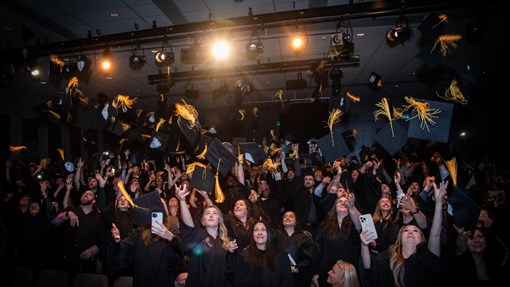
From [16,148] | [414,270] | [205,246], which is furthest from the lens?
[16,148]

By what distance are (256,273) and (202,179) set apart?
149 cm

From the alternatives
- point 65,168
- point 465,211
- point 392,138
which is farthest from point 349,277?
point 65,168

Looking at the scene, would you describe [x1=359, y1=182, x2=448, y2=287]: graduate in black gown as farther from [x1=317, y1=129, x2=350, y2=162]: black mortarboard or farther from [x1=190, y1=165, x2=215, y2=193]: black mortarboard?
[x1=317, y1=129, x2=350, y2=162]: black mortarboard

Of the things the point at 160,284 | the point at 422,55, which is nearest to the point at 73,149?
A: the point at 160,284

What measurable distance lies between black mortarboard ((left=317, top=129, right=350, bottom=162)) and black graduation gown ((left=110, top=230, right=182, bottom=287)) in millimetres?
2981

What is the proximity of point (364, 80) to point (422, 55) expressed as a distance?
7588 mm

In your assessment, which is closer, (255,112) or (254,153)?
(254,153)

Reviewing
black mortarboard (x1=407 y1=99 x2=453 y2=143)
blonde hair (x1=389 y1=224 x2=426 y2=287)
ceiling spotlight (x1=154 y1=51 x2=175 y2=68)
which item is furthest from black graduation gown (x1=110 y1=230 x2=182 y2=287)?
ceiling spotlight (x1=154 y1=51 x2=175 y2=68)

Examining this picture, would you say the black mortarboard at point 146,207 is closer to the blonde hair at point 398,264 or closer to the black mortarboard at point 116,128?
the blonde hair at point 398,264

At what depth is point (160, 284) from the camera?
3.81 meters

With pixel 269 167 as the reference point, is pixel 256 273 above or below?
below

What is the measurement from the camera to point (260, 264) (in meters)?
3.63

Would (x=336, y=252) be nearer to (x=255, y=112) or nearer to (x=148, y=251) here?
(x=148, y=251)

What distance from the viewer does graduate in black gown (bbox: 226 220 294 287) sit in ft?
11.6
